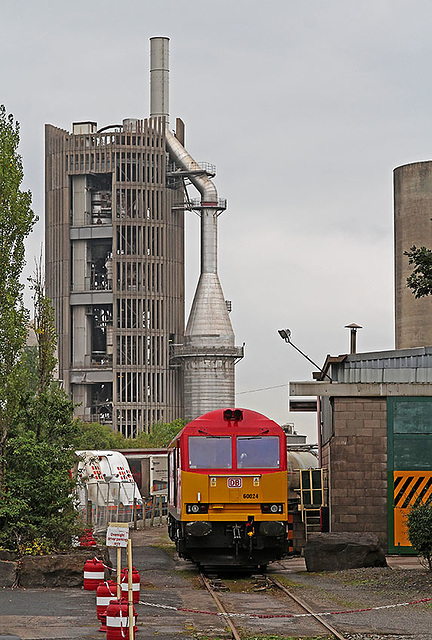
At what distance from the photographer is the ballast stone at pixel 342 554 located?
25203 mm

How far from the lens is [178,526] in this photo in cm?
2627

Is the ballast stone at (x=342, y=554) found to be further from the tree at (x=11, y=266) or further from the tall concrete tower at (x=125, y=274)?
the tall concrete tower at (x=125, y=274)

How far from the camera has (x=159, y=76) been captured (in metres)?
126

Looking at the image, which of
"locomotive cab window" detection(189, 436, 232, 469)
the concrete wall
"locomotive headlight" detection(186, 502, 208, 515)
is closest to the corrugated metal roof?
the concrete wall

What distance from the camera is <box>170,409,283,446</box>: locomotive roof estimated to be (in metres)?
25.5

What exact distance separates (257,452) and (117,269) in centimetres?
10718

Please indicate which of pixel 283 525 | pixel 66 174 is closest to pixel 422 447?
pixel 283 525

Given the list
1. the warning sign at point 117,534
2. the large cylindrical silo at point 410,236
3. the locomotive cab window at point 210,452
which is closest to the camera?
the warning sign at point 117,534

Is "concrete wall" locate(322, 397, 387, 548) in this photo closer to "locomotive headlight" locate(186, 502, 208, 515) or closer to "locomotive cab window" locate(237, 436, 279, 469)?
"locomotive cab window" locate(237, 436, 279, 469)

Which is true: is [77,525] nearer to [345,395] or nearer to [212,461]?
[212,461]

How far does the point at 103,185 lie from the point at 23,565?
115 metres

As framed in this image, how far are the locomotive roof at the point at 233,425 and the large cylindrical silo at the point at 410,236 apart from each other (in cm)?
4659

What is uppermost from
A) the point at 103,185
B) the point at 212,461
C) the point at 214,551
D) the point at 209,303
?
the point at 103,185

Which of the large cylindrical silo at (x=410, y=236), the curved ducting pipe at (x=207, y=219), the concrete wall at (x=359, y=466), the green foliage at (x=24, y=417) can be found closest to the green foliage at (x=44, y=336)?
the green foliage at (x=24, y=417)
